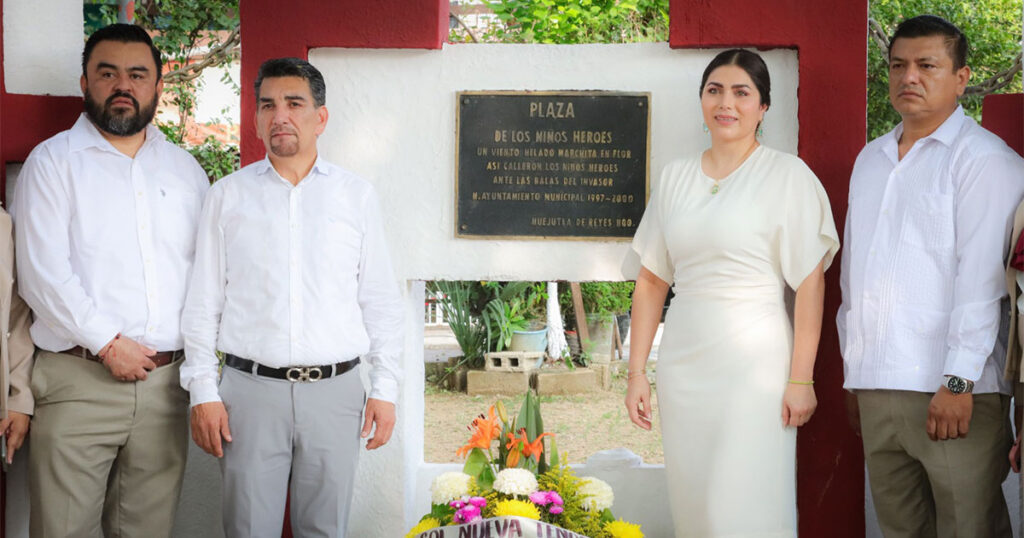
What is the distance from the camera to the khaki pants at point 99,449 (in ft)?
10.3

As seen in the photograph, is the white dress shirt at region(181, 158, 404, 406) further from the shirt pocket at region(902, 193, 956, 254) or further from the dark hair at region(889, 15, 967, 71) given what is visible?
the dark hair at region(889, 15, 967, 71)

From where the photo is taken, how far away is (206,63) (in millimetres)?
7500

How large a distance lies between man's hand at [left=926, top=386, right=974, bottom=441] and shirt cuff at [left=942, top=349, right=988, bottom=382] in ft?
0.21

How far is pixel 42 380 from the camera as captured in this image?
3.15 meters

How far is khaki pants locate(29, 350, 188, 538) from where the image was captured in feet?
10.3

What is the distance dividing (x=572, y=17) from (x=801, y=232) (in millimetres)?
4951

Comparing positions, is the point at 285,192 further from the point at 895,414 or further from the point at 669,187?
the point at 895,414

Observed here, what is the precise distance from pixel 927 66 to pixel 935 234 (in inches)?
22.0

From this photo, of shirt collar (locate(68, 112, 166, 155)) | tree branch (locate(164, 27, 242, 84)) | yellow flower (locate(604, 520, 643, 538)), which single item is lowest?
yellow flower (locate(604, 520, 643, 538))

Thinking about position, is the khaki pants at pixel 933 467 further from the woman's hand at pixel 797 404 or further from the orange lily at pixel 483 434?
the orange lily at pixel 483 434

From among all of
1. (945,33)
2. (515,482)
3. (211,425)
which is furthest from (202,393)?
(945,33)

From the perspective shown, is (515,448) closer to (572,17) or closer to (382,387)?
(382,387)

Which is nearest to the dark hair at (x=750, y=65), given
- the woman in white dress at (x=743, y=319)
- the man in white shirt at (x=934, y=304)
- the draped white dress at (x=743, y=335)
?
the woman in white dress at (x=743, y=319)

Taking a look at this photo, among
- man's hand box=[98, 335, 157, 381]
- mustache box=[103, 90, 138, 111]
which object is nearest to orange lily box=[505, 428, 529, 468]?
man's hand box=[98, 335, 157, 381]
